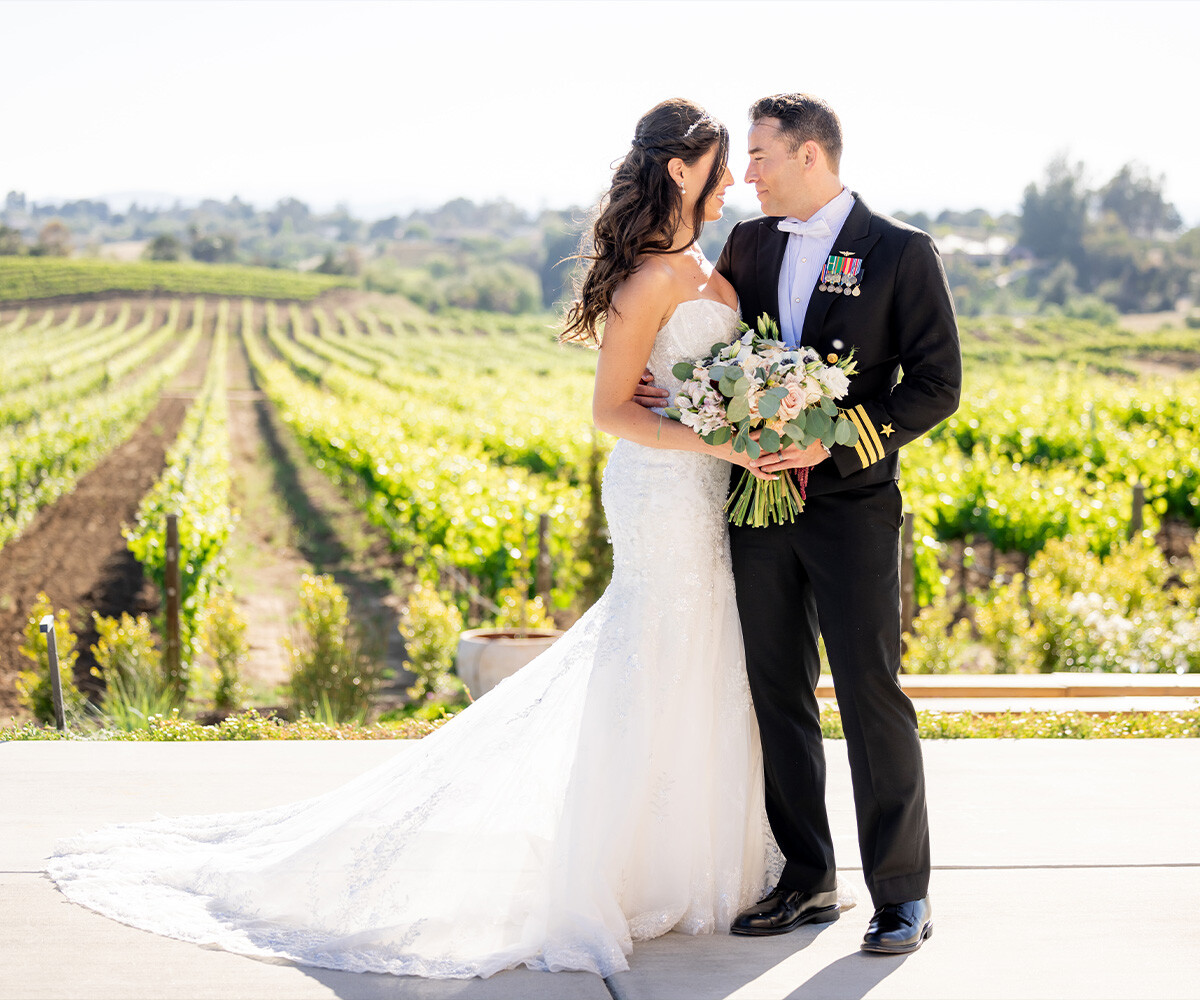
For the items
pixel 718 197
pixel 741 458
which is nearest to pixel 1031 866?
pixel 741 458

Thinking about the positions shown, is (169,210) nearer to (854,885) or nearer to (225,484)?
(225,484)

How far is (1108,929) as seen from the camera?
2.90m

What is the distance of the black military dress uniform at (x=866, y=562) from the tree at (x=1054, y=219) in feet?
306

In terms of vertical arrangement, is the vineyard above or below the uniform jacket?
below

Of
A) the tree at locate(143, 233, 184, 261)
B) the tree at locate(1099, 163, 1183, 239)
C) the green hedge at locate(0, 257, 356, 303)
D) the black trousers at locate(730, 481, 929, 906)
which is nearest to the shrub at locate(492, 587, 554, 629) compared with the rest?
the black trousers at locate(730, 481, 929, 906)

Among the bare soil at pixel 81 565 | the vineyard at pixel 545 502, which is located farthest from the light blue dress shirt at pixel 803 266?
the bare soil at pixel 81 565

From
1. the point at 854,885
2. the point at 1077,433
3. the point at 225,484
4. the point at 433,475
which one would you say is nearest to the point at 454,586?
the point at 433,475

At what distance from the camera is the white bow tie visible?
112 inches

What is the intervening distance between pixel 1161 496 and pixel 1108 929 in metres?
10.4

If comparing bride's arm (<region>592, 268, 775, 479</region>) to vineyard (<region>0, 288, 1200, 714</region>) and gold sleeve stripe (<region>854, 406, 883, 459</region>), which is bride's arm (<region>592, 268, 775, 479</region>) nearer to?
gold sleeve stripe (<region>854, 406, 883, 459</region>)

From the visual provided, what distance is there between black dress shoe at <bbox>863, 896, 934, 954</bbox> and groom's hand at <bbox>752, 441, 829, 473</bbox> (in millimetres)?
1060

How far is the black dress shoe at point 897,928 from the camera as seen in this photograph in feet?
9.04

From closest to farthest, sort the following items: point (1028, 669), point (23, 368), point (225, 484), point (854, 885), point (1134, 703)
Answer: point (854, 885) → point (1134, 703) → point (1028, 669) → point (225, 484) → point (23, 368)

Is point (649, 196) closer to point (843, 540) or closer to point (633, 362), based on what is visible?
point (633, 362)
